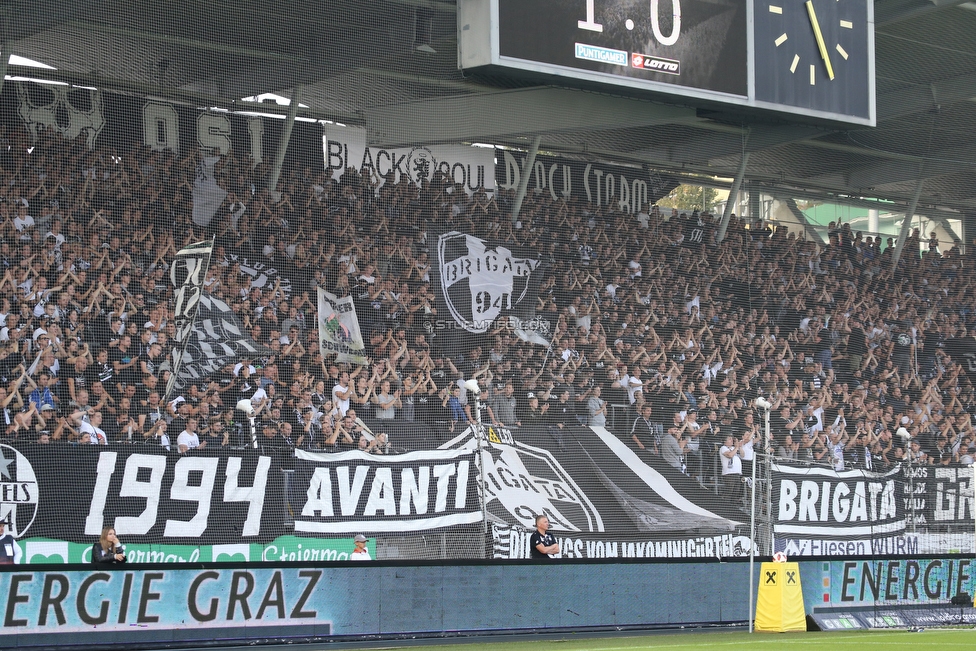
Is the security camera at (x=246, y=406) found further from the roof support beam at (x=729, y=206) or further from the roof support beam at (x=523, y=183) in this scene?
the roof support beam at (x=729, y=206)

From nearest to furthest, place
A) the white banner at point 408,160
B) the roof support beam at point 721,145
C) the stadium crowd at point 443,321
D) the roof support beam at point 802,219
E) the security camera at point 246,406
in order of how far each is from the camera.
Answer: the security camera at point 246,406 < the stadium crowd at point 443,321 < the white banner at point 408,160 < the roof support beam at point 721,145 < the roof support beam at point 802,219

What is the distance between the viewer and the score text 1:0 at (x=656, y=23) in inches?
Answer: 575

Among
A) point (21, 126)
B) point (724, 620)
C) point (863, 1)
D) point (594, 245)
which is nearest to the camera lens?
point (724, 620)

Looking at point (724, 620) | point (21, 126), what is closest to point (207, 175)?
point (21, 126)

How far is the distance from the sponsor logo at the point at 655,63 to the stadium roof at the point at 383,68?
1.43 meters

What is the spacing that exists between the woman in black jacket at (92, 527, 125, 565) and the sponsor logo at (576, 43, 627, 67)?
746cm

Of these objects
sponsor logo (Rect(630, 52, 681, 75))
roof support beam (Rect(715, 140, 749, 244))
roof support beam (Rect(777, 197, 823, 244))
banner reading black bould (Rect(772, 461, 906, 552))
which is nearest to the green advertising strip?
banner reading black bould (Rect(772, 461, 906, 552))

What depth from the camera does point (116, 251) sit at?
48.6ft

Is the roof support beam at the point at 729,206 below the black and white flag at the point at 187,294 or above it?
above

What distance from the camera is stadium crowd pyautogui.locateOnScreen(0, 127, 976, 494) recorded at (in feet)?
45.7

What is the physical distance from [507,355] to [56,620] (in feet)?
26.6

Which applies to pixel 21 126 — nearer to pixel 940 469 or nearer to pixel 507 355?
pixel 507 355

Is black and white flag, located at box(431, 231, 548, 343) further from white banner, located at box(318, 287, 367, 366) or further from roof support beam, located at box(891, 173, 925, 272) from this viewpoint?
roof support beam, located at box(891, 173, 925, 272)

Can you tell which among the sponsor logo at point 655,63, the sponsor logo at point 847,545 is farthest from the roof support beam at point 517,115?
the sponsor logo at point 847,545
